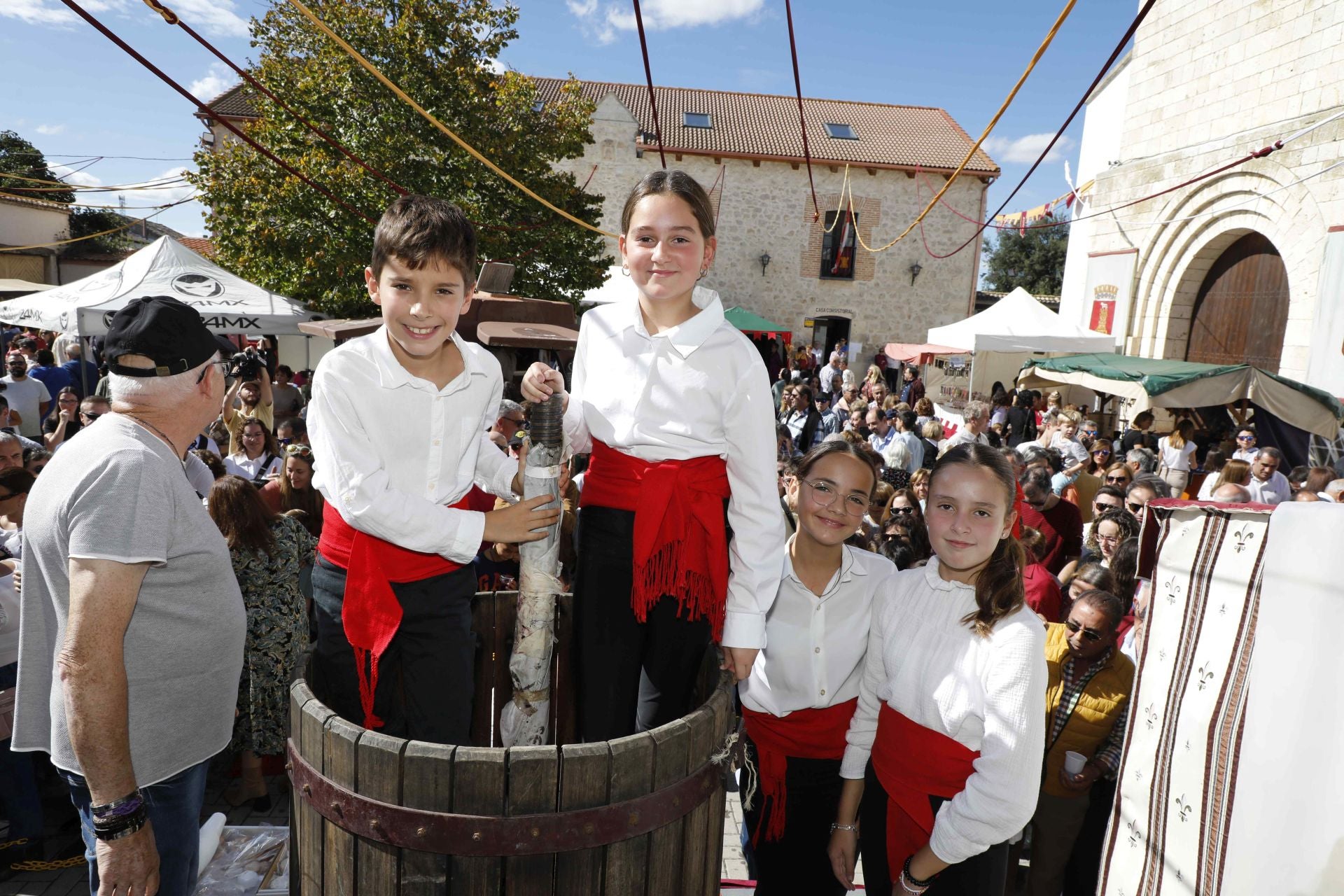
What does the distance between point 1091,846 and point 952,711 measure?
1808 mm

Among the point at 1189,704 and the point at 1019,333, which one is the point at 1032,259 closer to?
the point at 1019,333

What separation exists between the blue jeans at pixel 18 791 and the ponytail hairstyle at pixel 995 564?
371 centimetres

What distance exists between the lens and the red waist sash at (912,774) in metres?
2.03

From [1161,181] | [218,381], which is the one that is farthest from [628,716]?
[1161,181]

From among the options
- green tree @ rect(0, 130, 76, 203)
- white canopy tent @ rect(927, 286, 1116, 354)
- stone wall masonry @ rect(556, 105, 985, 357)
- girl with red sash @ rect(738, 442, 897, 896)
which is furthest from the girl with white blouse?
green tree @ rect(0, 130, 76, 203)

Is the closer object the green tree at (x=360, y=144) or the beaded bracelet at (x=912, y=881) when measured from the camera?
the beaded bracelet at (x=912, y=881)

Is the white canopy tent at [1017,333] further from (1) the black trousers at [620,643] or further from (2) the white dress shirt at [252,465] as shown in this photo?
(1) the black trousers at [620,643]

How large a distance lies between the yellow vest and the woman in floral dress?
334cm

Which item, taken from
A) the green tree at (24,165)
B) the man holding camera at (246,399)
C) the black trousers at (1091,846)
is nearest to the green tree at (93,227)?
the green tree at (24,165)

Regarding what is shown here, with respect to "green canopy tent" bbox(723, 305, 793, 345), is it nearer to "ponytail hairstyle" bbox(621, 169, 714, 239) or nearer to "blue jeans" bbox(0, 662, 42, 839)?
"blue jeans" bbox(0, 662, 42, 839)

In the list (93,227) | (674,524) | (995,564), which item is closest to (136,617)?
(674,524)

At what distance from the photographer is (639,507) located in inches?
74.8

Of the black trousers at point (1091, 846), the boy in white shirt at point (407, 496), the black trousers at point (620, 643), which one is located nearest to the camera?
the boy in white shirt at point (407, 496)

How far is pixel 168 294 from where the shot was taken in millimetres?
9344
